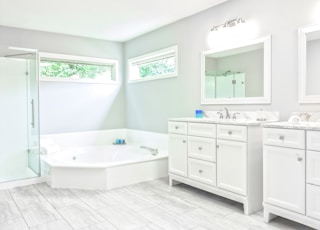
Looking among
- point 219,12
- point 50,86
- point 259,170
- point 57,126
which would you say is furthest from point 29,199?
point 219,12

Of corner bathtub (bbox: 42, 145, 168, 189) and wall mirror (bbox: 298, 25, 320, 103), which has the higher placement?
wall mirror (bbox: 298, 25, 320, 103)

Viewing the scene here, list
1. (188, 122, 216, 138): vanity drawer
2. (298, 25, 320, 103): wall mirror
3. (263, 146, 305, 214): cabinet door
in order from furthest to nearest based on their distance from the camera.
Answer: (188, 122, 216, 138): vanity drawer
(298, 25, 320, 103): wall mirror
(263, 146, 305, 214): cabinet door

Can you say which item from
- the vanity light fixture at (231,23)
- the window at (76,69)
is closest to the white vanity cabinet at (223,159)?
the vanity light fixture at (231,23)

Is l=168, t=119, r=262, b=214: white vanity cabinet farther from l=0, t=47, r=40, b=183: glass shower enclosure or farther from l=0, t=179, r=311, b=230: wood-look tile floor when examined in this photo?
l=0, t=47, r=40, b=183: glass shower enclosure

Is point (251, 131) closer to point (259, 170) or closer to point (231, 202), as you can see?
point (259, 170)

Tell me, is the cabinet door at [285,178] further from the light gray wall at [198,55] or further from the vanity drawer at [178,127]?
the vanity drawer at [178,127]

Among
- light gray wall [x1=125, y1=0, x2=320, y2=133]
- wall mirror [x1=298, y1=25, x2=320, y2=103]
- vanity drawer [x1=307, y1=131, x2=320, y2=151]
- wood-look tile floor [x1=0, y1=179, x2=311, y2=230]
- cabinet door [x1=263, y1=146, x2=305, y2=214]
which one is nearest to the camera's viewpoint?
vanity drawer [x1=307, y1=131, x2=320, y2=151]

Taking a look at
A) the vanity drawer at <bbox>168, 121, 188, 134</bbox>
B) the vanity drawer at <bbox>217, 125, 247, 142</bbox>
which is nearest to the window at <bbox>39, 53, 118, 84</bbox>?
the vanity drawer at <bbox>168, 121, 188, 134</bbox>

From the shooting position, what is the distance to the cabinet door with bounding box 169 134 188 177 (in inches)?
129

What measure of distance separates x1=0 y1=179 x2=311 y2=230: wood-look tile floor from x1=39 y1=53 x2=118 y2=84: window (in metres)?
2.04


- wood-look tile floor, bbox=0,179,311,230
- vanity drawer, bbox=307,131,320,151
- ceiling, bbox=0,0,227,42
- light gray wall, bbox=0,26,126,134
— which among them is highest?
ceiling, bbox=0,0,227,42

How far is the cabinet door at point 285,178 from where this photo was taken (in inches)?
83.7

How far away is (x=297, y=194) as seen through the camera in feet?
7.05

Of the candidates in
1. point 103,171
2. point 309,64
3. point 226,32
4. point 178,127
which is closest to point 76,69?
point 103,171
